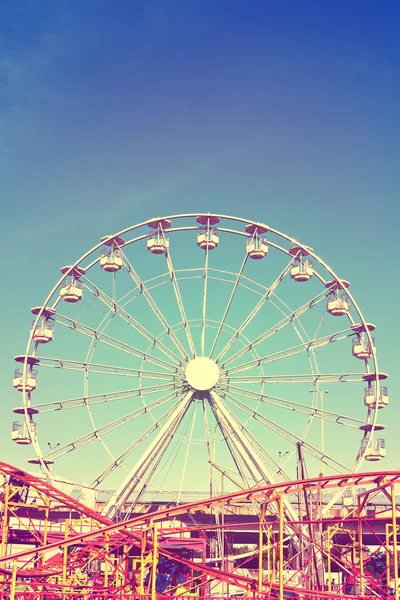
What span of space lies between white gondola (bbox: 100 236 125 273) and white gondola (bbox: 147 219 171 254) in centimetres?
147

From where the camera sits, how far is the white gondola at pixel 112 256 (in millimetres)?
39969

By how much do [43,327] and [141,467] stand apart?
867 cm

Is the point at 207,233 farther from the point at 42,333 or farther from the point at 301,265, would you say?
the point at 42,333

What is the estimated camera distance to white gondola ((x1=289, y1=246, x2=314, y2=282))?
40.1m

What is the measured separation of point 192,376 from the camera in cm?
3784

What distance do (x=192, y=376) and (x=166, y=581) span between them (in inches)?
362

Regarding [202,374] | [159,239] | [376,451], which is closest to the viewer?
[202,374]

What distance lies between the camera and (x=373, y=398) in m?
39.2

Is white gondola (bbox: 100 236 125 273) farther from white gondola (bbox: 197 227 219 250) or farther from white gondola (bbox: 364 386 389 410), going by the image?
white gondola (bbox: 364 386 389 410)

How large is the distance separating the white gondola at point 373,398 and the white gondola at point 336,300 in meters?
4.03

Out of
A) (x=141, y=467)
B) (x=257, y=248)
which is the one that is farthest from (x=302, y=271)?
(x=141, y=467)

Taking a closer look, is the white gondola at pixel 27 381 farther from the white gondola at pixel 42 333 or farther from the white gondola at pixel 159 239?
the white gondola at pixel 159 239

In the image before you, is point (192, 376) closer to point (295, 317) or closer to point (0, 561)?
point (295, 317)

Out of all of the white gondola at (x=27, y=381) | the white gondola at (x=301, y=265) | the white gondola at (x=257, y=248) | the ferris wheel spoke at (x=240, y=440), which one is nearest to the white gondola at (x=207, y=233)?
the white gondola at (x=257, y=248)
